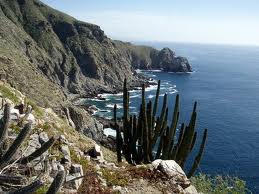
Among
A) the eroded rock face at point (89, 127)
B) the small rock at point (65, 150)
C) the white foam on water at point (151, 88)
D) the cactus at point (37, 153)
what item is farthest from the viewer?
the white foam on water at point (151, 88)

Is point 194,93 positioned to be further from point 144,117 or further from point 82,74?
point 144,117

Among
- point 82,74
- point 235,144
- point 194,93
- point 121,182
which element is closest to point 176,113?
point 121,182

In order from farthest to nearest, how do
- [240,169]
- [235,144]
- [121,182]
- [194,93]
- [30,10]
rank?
1. [30,10]
2. [194,93]
3. [235,144]
4. [240,169]
5. [121,182]

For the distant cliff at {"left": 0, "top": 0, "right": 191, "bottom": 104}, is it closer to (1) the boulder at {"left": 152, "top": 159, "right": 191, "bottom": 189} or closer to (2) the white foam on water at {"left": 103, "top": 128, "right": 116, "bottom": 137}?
(2) the white foam on water at {"left": 103, "top": 128, "right": 116, "bottom": 137}

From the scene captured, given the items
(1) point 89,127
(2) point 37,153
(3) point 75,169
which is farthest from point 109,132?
(2) point 37,153

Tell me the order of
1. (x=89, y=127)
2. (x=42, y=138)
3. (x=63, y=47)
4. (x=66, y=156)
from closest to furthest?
(x=66, y=156) → (x=42, y=138) → (x=89, y=127) → (x=63, y=47)

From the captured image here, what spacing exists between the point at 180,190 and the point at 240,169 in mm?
54404

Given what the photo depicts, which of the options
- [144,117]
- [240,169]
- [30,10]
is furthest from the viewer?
[30,10]

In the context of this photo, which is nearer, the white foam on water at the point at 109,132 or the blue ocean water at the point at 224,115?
the blue ocean water at the point at 224,115

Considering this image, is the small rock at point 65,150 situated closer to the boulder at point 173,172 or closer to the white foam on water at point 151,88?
the boulder at point 173,172

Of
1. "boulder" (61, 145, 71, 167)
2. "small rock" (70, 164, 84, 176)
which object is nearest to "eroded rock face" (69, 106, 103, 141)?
"boulder" (61, 145, 71, 167)

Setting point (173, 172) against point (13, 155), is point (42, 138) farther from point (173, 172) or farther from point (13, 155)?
point (13, 155)

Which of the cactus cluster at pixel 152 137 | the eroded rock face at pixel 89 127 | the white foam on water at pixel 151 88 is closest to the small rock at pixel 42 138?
the cactus cluster at pixel 152 137

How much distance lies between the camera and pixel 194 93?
14088 cm
